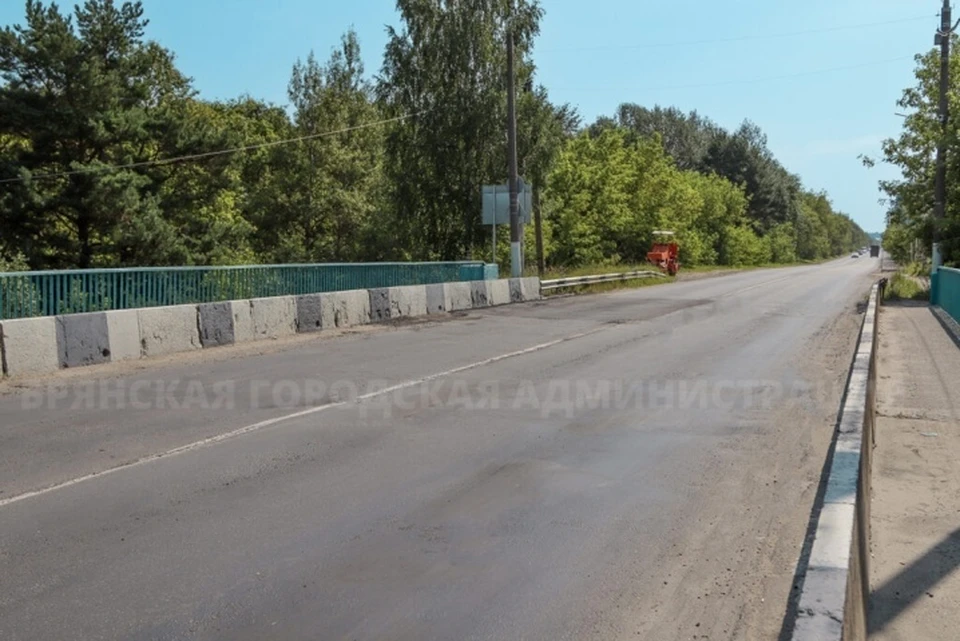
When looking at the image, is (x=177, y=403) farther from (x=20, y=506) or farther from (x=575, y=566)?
(x=575, y=566)

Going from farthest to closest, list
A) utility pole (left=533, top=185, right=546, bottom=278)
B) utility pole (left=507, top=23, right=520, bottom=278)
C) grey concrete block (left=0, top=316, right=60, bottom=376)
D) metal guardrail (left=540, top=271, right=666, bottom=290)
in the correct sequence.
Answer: utility pole (left=533, top=185, right=546, bottom=278), metal guardrail (left=540, top=271, right=666, bottom=290), utility pole (left=507, top=23, right=520, bottom=278), grey concrete block (left=0, top=316, right=60, bottom=376)

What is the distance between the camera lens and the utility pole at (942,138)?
2888 centimetres

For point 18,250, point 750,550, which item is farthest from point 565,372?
point 18,250

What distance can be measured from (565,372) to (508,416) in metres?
3.23

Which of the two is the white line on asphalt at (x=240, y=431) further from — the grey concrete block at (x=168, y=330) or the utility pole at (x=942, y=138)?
the utility pole at (x=942, y=138)

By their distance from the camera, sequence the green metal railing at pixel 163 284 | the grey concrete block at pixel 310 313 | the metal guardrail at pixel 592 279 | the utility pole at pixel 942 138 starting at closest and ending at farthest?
the green metal railing at pixel 163 284
the grey concrete block at pixel 310 313
the utility pole at pixel 942 138
the metal guardrail at pixel 592 279

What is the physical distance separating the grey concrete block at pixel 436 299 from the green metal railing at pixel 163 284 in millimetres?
980

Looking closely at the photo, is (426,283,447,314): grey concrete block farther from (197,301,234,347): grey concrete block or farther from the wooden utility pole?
(197,301,234,347): grey concrete block

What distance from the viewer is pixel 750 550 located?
16.4 feet

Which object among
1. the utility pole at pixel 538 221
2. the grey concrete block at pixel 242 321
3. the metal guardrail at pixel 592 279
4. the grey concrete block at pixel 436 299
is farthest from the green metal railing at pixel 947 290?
the utility pole at pixel 538 221

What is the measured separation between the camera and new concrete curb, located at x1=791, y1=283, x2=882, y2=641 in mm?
3631

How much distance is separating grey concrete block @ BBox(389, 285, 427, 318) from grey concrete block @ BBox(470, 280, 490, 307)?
2911 mm

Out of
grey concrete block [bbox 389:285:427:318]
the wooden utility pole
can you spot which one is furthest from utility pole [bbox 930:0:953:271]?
grey concrete block [bbox 389:285:427:318]

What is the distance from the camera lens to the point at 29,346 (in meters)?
11.7
